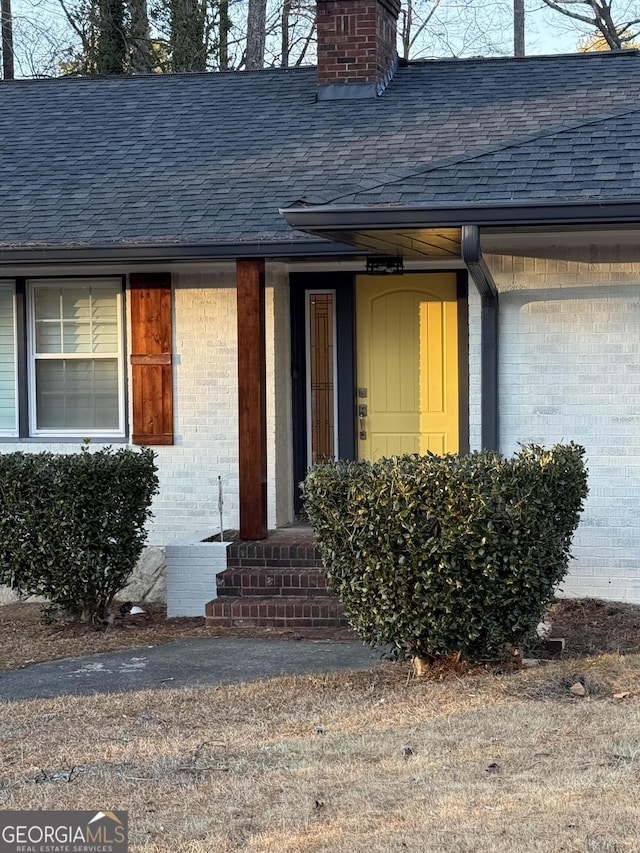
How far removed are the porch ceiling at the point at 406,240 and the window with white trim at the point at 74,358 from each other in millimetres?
2885

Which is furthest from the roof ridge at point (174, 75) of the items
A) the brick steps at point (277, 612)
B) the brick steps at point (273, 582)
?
the brick steps at point (277, 612)

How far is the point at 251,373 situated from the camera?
936 cm

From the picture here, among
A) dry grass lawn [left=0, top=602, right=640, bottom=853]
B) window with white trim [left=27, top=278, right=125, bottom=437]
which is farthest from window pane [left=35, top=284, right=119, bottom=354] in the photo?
dry grass lawn [left=0, top=602, right=640, bottom=853]

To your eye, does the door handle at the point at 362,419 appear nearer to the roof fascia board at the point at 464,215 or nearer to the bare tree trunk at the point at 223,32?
the roof fascia board at the point at 464,215

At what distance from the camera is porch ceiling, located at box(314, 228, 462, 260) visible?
7.98 metres

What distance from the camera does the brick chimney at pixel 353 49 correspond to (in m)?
12.2

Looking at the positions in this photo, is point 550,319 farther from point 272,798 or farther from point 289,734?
point 272,798

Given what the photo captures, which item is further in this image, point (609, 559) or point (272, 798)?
point (609, 559)

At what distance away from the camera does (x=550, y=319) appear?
905 cm

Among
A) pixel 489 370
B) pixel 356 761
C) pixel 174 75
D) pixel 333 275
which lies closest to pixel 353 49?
pixel 174 75

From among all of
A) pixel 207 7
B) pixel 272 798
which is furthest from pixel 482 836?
pixel 207 7

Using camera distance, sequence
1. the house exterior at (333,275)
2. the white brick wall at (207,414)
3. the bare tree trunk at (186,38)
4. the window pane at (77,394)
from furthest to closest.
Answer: the bare tree trunk at (186,38) < the window pane at (77,394) < the white brick wall at (207,414) < the house exterior at (333,275)

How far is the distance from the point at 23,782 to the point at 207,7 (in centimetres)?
2044

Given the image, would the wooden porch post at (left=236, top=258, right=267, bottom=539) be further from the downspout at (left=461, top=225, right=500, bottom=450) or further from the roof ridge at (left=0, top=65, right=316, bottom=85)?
the roof ridge at (left=0, top=65, right=316, bottom=85)
